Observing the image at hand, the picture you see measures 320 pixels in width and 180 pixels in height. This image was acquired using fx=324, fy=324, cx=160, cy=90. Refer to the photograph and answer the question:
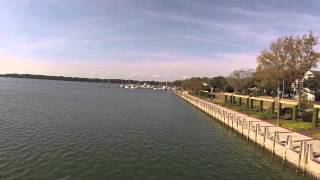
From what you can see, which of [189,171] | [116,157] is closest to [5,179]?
[116,157]

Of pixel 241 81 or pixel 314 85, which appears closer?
pixel 314 85

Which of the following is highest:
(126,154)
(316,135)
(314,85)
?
(314,85)

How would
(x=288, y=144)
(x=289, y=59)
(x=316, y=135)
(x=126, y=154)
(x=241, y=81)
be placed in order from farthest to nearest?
(x=241, y=81) → (x=289, y=59) → (x=316, y=135) → (x=126, y=154) → (x=288, y=144)

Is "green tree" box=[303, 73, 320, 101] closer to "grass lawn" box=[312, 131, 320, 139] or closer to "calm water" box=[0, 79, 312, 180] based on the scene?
"calm water" box=[0, 79, 312, 180]

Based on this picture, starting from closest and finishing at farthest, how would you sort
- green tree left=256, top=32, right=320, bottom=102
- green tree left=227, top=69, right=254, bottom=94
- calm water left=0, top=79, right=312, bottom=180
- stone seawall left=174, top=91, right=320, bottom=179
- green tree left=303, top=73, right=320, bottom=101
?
1. stone seawall left=174, top=91, right=320, bottom=179
2. calm water left=0, top=79, right=312, bottom=180
3. green tree left=256, top=32, right=320, bottom=102
4. green tree left=303, top=73, right=320, bottom=101
5. green tree left=227, top=69, right=254, bottom=94

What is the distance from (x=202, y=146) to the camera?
3806 centimetres

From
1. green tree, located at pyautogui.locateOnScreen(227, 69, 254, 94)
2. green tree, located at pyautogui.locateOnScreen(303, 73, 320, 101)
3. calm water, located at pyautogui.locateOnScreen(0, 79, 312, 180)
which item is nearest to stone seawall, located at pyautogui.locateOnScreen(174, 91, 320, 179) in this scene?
calm water, located at pyautogui.locateOnScreen(0, 79, 312, 180)

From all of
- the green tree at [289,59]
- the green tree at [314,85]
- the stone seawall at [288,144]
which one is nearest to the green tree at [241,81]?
the green tree at [314,85]

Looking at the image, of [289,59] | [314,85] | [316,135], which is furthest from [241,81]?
[316,135]

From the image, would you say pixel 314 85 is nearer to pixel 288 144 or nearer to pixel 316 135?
pixel 316 135

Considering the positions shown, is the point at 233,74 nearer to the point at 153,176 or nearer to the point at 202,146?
the point at 202,146

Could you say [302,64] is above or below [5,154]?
above

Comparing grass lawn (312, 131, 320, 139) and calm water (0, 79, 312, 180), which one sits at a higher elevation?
grass lawn (312, 131, 320, 139)

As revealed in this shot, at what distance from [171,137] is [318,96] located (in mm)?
71500
